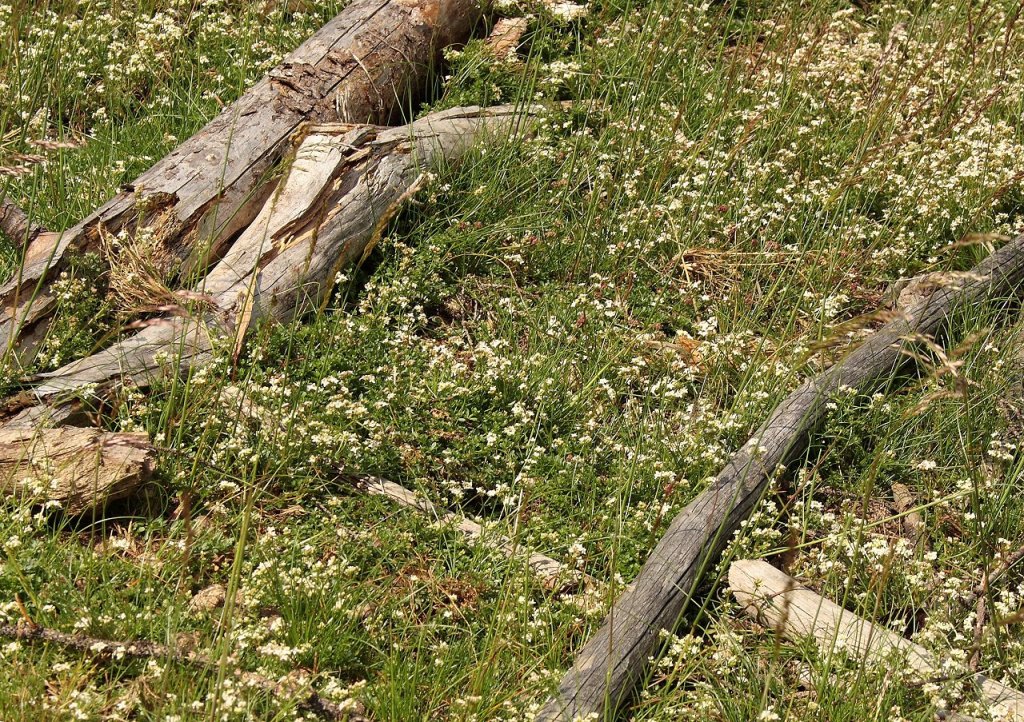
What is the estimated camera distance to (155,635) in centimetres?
327

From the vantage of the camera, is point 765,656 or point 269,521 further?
point 269,521

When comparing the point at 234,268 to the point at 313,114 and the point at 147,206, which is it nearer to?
the point at 147,206

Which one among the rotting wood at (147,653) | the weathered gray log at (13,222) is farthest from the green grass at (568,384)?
the weathered gray log at (13,222)

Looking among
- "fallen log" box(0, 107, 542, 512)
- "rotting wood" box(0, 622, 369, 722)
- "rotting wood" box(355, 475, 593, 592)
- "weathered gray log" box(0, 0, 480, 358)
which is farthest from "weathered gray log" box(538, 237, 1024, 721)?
"weathered gray log" box(0, 0, 480, 358)

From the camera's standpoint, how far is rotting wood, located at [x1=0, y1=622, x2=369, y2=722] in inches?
122

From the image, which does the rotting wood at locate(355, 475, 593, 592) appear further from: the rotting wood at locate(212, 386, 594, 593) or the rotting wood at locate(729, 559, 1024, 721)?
the rotting wood at locate(729, 559, 1024, 721)

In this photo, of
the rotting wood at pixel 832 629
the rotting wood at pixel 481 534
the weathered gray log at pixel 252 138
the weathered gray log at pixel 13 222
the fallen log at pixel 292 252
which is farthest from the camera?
the weathered gray log at pixel 13 222

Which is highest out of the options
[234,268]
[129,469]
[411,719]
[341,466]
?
[234,268]

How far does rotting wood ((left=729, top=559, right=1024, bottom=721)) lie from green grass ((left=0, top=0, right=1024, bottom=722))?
0.08 m

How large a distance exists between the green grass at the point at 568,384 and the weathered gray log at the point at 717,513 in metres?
0.10

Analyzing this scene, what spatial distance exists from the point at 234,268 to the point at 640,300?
2011 millimetres

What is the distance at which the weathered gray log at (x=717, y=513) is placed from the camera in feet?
10.9

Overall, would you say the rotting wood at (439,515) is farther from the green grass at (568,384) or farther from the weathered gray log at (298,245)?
the weathered gray log at (298,245)

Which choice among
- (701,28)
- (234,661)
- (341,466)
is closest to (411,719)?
(234,661)
